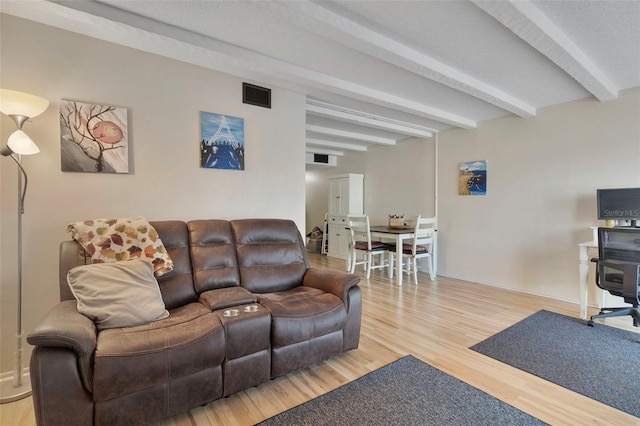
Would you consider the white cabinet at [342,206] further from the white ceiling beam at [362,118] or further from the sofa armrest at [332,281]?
the sofa armrest at [332,281]

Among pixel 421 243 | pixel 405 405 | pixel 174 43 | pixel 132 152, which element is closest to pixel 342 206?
pixel 421 243

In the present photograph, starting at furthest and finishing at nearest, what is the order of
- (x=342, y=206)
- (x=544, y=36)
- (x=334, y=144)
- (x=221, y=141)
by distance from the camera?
(x=342, y=206), (x=334, y=144), (x=221, y=141), (x=544, y=36)

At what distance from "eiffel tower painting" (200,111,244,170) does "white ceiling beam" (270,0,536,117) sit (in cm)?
120

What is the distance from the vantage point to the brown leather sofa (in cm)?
129

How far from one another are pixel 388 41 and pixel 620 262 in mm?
2719

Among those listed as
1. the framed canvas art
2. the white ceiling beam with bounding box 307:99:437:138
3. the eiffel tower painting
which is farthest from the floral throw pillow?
the white ceiling beam with bounding box 307:99:437:138

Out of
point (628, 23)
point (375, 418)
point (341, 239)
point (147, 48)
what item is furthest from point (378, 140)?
point (375, 418)

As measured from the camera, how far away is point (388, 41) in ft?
7.02

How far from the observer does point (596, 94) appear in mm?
3047

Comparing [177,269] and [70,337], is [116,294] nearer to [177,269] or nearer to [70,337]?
[70,337]

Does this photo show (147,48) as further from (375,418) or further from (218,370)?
(375,418)

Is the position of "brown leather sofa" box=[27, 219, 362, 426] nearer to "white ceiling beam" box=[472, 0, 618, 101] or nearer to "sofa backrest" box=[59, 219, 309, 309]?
"sofa backrest" box=[59, 219, 309, 309]

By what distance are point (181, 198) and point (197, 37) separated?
126 centimetres

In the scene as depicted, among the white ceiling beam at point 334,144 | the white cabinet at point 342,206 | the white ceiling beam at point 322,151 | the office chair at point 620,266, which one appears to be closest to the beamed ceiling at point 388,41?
the office chair at point 620,266
